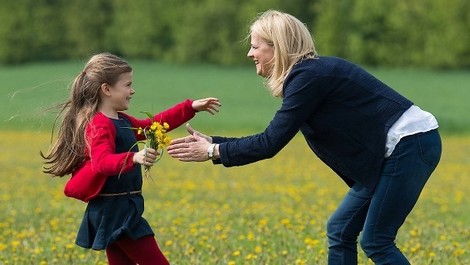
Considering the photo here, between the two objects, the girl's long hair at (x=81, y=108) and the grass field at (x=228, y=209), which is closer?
the girl's long hair at (x=81, y=108)

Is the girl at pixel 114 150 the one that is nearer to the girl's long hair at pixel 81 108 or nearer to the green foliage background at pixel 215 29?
the girl's long hair at pixel 81 108

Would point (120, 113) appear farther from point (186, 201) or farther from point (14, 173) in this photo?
point (14, 173)

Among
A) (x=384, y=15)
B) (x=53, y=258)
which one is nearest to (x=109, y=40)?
(x=384, y=15)

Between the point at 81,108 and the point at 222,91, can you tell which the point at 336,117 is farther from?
the point at 222,91

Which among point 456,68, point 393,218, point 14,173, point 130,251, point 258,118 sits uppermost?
point 393,218

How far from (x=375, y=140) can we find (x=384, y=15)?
5603 centimetres

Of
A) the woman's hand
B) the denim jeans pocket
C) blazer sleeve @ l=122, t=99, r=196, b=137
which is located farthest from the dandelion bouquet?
the denim jeans pocket

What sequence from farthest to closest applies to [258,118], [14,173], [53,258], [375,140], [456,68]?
[456,68] → [258,118] → [14,173] → [53,258] → [375,140]

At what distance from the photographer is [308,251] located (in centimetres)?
793

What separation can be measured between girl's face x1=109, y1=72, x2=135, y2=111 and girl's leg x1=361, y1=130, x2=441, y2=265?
1465 millimetres

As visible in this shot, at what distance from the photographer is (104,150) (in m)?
5.61

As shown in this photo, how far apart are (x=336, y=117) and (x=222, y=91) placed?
41.6 meters

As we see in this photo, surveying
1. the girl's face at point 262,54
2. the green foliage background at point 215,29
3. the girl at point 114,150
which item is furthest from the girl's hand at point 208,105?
the green foliage background at point 215,29

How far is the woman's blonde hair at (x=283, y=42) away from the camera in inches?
214
